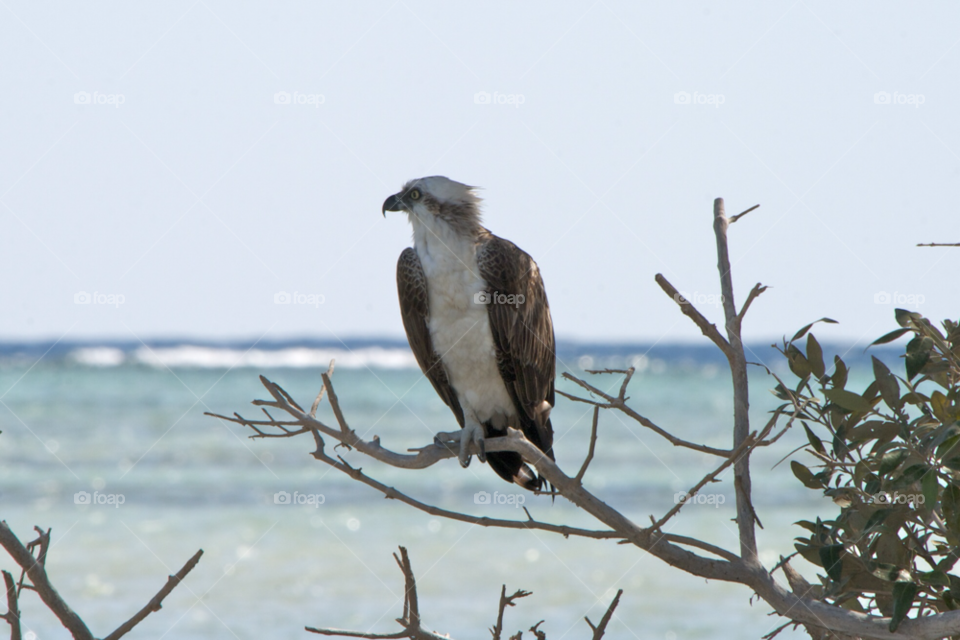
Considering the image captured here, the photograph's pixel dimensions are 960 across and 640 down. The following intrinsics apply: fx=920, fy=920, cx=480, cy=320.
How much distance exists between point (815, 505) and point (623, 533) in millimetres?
11160

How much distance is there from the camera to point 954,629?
158cm

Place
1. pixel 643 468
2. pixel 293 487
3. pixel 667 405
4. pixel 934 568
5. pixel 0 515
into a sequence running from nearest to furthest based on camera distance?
pixel 934 568
pixel 0 515
pixel 293 487
pixel 643 468
pixel 667 405

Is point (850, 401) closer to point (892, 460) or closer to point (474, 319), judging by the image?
point (892, 460)

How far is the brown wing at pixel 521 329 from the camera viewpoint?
3936mm

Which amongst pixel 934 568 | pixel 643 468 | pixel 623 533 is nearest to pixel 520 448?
pixel 623 533

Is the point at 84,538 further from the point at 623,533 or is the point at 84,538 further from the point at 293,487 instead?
the point at 623,533
